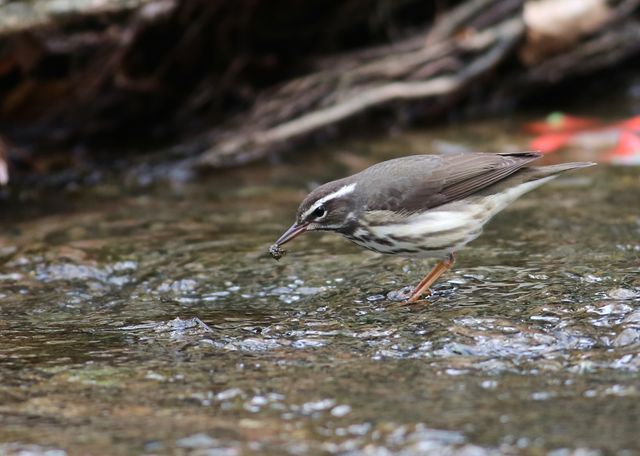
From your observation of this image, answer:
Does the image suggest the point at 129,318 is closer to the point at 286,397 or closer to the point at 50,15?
the point at 286,397

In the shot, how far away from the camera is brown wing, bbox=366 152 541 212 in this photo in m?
6.05

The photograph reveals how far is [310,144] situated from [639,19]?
4.53 m

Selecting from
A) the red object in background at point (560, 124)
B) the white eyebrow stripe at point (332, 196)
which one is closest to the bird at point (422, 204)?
the white eyebrow stripe at point (332, 196)

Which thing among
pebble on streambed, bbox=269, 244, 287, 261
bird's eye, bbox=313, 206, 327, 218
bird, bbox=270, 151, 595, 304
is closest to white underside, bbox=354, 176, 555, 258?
bird, bbox=270, 151, 595, 304

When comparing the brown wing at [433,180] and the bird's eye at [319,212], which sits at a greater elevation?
the brown wing at [433,180]

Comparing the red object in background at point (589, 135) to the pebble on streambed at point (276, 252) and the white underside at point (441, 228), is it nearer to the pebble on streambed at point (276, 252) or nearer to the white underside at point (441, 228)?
the white underside at point (441, 228)

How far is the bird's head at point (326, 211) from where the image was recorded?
600 cm

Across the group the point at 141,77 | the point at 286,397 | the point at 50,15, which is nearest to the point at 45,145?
the point at 141,77

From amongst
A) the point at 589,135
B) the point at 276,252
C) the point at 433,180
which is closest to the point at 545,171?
the point at 433,180

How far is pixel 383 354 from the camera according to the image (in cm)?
480

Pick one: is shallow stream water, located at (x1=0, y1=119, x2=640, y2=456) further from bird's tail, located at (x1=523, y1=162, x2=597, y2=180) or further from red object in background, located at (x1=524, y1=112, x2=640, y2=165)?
red object in background, located at (x1=524, y1=112, x2=640, y2=165)

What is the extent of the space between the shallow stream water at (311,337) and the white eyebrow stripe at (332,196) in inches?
19.9

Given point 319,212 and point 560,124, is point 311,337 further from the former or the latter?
point 560,124

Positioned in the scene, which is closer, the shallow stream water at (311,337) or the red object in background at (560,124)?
the shallow stream water at (311,337)
